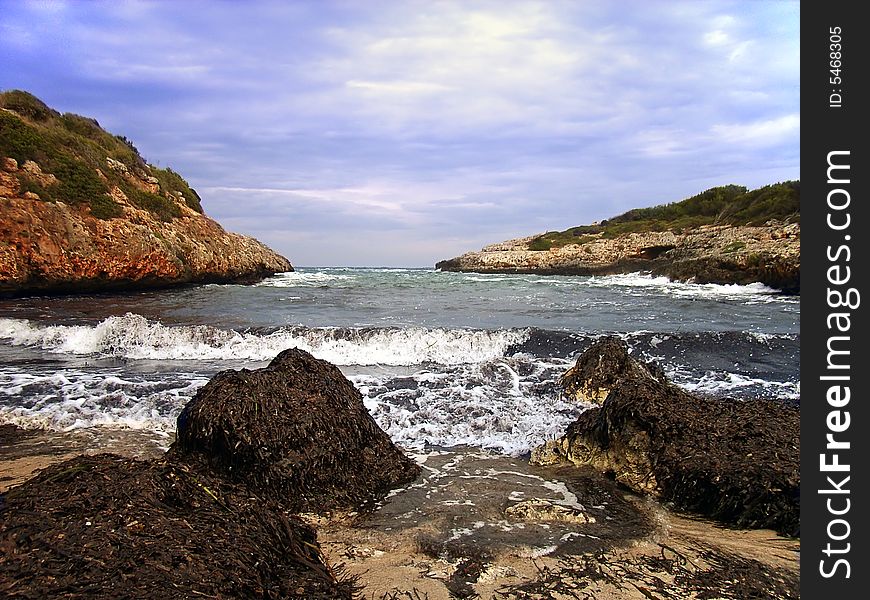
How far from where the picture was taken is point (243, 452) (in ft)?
12.5

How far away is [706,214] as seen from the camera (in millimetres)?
49594

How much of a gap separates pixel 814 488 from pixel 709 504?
1.57 m

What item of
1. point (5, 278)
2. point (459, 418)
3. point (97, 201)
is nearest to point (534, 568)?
point (459, 418)

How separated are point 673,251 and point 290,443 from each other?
125ft

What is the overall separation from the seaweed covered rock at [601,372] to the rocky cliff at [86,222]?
1717 centimetres

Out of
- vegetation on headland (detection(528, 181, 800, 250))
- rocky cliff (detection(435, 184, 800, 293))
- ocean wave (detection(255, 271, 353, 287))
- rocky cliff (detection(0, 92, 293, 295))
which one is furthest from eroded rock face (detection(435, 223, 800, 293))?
rocky cliff (detection(0, 92, 293, 295))

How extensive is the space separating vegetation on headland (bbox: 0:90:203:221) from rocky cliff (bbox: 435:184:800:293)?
27.8 m

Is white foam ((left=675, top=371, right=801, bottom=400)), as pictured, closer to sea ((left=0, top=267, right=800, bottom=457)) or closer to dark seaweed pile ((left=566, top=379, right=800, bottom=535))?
sea ((left=0, top=267, right=800, bottom=457))

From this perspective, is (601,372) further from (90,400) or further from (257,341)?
(257,341)

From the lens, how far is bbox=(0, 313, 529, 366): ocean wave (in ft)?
34.4

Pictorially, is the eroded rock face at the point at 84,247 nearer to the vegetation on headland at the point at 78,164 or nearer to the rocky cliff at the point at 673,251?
the vegetation on headland at the point at 78,164

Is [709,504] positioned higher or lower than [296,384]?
lower

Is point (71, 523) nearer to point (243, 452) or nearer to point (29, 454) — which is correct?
point (243, 452)

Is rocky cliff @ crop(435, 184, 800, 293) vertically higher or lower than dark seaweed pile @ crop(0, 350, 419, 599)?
higher
